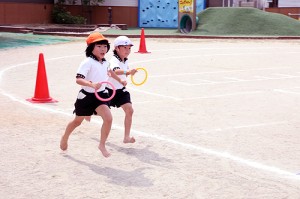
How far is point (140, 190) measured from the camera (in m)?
4.57

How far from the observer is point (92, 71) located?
559 cm

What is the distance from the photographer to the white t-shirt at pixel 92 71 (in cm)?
552

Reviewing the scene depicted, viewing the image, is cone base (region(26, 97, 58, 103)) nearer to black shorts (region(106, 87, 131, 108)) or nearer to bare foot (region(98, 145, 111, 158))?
black shorts (region(106, 87, 131, 108))

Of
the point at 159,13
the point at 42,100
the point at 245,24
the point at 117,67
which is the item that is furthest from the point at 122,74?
the point at 159,13

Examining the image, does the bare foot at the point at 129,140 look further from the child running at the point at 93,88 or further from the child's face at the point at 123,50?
the child's face at the point at 123,50

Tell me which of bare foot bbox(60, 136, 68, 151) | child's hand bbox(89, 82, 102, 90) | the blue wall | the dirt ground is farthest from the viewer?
the blue wall

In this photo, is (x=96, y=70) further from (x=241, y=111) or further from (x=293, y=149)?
(x=241, y=111)

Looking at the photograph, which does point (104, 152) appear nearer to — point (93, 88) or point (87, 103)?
point (87, 103)

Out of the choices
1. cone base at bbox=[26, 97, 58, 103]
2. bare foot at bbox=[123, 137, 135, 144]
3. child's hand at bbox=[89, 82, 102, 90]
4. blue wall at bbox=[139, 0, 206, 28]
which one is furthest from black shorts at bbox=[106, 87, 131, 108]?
blue wall at bbox=[139, 0, 206, 28]

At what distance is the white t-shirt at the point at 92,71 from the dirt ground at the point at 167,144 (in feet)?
A: 2.64

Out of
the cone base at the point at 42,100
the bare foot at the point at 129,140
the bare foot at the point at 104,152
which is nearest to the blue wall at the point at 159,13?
the cone base at the point at 42,100

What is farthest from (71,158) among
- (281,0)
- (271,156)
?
(281,0)

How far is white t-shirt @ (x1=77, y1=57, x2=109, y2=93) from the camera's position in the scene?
552 centimetres

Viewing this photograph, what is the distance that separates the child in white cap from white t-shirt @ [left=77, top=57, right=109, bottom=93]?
44 cm
